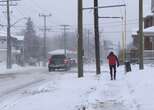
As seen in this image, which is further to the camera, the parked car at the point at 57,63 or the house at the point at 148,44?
the house at the point at 148,44

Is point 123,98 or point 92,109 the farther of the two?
point 123,98

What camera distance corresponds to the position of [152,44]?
75312 mm

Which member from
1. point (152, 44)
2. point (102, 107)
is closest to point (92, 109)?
point (102, 107)

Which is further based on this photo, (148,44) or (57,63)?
(148,44)

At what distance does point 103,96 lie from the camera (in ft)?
65.3

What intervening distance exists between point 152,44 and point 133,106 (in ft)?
198

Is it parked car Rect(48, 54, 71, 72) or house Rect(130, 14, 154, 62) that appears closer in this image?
parked car Rect(48, 54, 71, 72)

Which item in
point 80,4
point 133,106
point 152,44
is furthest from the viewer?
point 152,44

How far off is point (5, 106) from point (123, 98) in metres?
4.09

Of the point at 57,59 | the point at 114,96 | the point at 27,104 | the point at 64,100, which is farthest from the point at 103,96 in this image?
the point at 57,59

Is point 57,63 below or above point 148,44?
below

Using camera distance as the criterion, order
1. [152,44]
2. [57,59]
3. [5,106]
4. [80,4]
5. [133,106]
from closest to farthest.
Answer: [133,106] → [5,106] → [80,4] → [57,59] → [152,44]

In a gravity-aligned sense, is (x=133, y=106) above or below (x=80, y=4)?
below

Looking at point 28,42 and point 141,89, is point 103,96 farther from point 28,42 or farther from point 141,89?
point 28,42
